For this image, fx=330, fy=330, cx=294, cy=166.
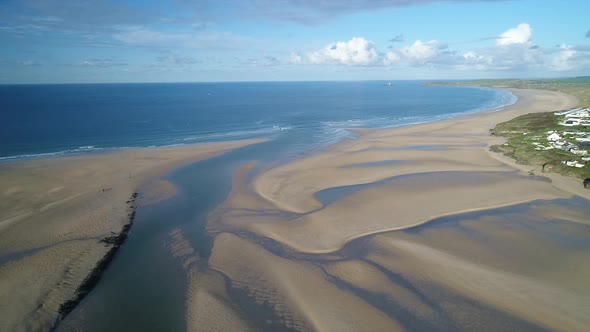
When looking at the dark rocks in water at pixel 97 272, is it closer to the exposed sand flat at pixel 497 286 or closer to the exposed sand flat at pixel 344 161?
the exposed sand flat at pixel 344 161

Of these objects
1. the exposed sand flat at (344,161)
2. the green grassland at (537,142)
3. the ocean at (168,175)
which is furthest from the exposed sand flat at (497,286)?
the green grassland at (537,142)

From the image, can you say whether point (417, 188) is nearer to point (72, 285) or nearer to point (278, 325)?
point (278, 325)

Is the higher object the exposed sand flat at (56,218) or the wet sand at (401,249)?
the exposed sand flat at (56,218)

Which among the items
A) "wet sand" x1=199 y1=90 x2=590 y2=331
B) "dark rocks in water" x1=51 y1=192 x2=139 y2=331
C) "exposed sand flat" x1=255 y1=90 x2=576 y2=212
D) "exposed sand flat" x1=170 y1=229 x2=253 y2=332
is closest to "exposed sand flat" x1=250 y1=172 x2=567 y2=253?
"wet sand" x1=199 y1=90 x2=590 y2=331

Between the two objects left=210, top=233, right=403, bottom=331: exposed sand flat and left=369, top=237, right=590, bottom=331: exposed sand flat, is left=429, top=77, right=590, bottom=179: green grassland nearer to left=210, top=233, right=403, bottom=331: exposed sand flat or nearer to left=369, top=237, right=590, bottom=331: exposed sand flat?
left=369, top=237, right=590, bottom=331: exposed sand flat

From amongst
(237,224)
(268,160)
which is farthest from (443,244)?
(268,160)
